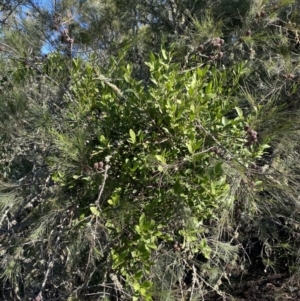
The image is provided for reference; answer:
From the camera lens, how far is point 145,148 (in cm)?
239

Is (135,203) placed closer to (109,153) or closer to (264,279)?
(109,153)

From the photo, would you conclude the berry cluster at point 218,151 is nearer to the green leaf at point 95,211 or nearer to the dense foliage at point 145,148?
the dense foliage at point 145,148

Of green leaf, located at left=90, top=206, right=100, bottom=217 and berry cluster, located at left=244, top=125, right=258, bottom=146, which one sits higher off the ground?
green leaf, located at left=90, top=206, right=100, bottom=217

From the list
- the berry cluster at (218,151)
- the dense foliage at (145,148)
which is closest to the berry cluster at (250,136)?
the dense foliage at (145,148)

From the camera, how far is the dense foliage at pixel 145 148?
7.75 feet

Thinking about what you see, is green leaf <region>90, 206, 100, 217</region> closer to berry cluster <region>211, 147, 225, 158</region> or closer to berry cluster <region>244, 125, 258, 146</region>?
berry cluster <region>211, 147, 225, 158</region>

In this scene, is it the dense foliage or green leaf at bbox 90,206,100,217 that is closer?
green leaf at bbox 90,206,100,217

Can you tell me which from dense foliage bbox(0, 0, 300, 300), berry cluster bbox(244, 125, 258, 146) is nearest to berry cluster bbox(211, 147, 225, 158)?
dense foliage bbox(0, 0, 300, 300)

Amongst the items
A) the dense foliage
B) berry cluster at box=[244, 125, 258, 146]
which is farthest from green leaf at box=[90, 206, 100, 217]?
berry cluster at box=[244, 125, 258, 146]

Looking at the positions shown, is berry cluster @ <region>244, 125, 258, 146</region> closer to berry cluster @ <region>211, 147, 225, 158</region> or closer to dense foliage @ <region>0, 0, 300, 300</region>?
dense foliage @ <region>0, 0, 300, 300</region>

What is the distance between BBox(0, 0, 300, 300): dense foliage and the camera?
2363mm

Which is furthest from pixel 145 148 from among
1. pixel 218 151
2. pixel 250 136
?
pixel 250 136

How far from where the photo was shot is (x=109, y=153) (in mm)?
2445

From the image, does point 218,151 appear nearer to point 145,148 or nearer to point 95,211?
point 145,148
